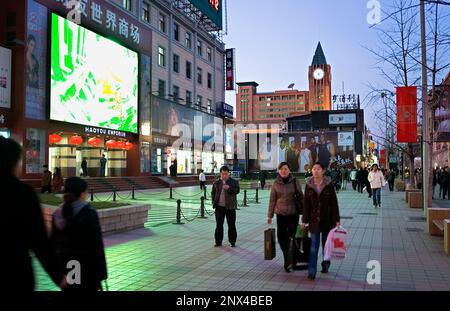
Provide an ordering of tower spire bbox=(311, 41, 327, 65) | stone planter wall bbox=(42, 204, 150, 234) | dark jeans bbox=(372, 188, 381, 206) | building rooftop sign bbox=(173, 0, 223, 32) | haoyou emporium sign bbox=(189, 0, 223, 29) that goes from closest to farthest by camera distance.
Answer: stone planter wall bbox=(42, 204, 150, 234) → dark jeans bbox=(372, 188, 381, 206) → building rooftop sign bbox=(173, 0, 223, 32) → haoyou emporium sign bbox=(189, 0, 223, 29) → tower spire bbox=(311, 41, 327, 65)

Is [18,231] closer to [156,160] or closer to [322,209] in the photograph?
[322,209]

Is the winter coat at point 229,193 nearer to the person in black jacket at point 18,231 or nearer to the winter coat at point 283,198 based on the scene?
the winter coat at point 283,198

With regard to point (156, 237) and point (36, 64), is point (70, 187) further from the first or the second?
point (36, 64)

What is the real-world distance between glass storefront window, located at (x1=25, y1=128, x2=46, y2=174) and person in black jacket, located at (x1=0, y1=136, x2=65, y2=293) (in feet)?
70.8

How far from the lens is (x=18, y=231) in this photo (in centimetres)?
296

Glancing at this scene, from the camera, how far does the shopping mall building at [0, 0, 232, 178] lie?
76.0 feet

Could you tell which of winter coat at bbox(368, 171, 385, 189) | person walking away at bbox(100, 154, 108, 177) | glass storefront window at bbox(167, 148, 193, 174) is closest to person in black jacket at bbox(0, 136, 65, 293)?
winter coat at bbox(368, 171, 385, 189)

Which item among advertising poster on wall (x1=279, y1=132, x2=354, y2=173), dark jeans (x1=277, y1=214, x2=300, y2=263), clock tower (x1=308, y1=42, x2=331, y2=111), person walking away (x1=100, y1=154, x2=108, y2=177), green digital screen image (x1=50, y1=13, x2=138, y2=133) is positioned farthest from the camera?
clock tower (x1=308, y1=42, x2=331, y2=111)

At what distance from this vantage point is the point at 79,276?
3986 mm

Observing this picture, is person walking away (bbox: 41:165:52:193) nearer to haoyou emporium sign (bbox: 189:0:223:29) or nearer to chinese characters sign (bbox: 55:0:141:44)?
chinese characters sign (bbox: 55:0:141:44)

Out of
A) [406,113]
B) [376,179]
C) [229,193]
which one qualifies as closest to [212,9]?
[376,179]

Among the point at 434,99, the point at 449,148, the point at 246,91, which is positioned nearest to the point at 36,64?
the point at 434,99

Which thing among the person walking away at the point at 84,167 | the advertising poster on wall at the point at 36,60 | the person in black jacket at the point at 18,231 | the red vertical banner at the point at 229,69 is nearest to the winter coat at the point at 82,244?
the person in black jacket at the point at 18,231
